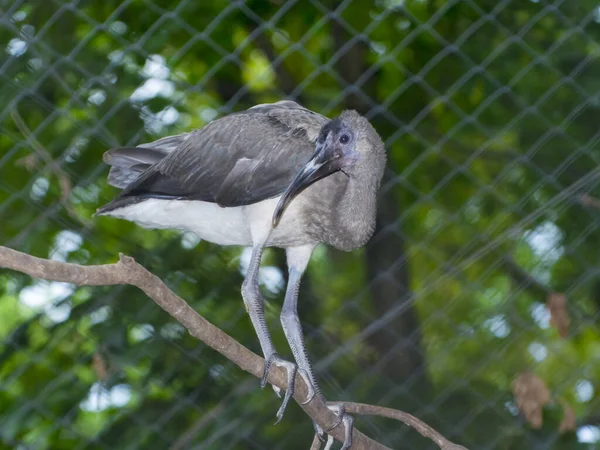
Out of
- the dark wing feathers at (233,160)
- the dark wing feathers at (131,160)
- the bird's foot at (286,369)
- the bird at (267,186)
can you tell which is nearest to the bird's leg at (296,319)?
the bird at (267,186)

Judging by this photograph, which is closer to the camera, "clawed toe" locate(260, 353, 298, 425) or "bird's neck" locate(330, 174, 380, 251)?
"clawed toe" locate(260, 353, 298, 425)

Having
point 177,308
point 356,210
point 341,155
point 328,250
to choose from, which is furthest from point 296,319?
point 328,250

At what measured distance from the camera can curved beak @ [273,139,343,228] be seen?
2.19 metres

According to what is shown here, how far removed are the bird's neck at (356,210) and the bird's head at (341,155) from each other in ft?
0.04

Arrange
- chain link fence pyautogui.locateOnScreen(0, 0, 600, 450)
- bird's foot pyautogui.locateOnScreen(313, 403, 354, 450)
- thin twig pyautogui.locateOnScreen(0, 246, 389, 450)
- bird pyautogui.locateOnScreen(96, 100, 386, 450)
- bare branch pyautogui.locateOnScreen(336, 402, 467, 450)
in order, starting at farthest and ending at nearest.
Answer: chain link fence pyautogui.locateOnScreen(0, 0, 600, 450) < bird pyautogui.locateOnScreen(96, 100, 386, 450) < bird's foot pyautogui.locateOnScreen(313, 403, 354, 450) < bare branch pyautogui.locateOnScreen(336, 402, 467, 450) < thin twig pyautogui.locateOnScreen(0, 246, 389, 450)

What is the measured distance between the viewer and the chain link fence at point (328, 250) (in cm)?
275

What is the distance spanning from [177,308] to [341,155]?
1.98 ft

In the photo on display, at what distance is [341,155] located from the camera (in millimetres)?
2225

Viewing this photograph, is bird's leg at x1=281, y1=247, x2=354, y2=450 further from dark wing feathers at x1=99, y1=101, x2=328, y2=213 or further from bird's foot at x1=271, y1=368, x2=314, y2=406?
dark wing feathers at x1=99, y1=101, x2=328, y2=213

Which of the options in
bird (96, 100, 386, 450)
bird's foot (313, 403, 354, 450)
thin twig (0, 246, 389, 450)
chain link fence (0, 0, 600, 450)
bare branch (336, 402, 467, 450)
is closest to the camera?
thin twig (0, 246, 389, 450)

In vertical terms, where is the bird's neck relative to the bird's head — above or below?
below

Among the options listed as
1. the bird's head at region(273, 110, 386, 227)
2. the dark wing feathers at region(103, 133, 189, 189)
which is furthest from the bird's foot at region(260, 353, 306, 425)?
the dark wing feathers at region(103, 133, 189, 189)

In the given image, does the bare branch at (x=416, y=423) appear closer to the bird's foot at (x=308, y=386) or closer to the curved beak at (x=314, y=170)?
the bird's foot at (x=308, y=386)

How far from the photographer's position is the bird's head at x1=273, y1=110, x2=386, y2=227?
2199 millimetres
